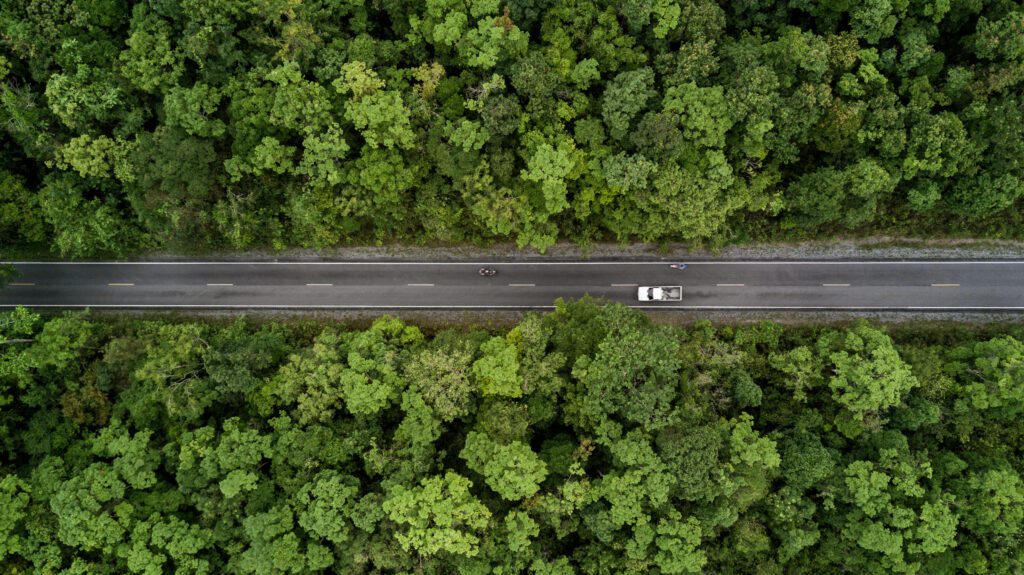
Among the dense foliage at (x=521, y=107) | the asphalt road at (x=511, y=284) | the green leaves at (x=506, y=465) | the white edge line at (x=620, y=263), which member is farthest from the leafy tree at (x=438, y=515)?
the dense foliage at (x=521, y=107)

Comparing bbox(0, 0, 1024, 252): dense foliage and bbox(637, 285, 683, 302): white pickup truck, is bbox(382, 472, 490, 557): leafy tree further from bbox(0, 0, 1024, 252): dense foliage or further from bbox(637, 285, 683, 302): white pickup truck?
bbox(637, 285, 683, 302): white pickup truck

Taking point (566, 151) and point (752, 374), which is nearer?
point (566, 151)

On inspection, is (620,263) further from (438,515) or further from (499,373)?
(438,515)

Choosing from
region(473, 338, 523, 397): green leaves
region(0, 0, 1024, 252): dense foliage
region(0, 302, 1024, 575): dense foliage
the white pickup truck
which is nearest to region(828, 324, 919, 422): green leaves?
region(0, 302, 1024, 575): dense foliage

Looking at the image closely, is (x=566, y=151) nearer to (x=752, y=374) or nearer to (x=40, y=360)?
(x=752, y=374)

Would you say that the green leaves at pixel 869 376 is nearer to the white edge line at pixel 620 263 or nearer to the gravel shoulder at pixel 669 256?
the gravel shoulder at pixel 669 256

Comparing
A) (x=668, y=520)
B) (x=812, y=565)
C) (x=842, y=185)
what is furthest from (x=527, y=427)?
(x=842, y=185)
